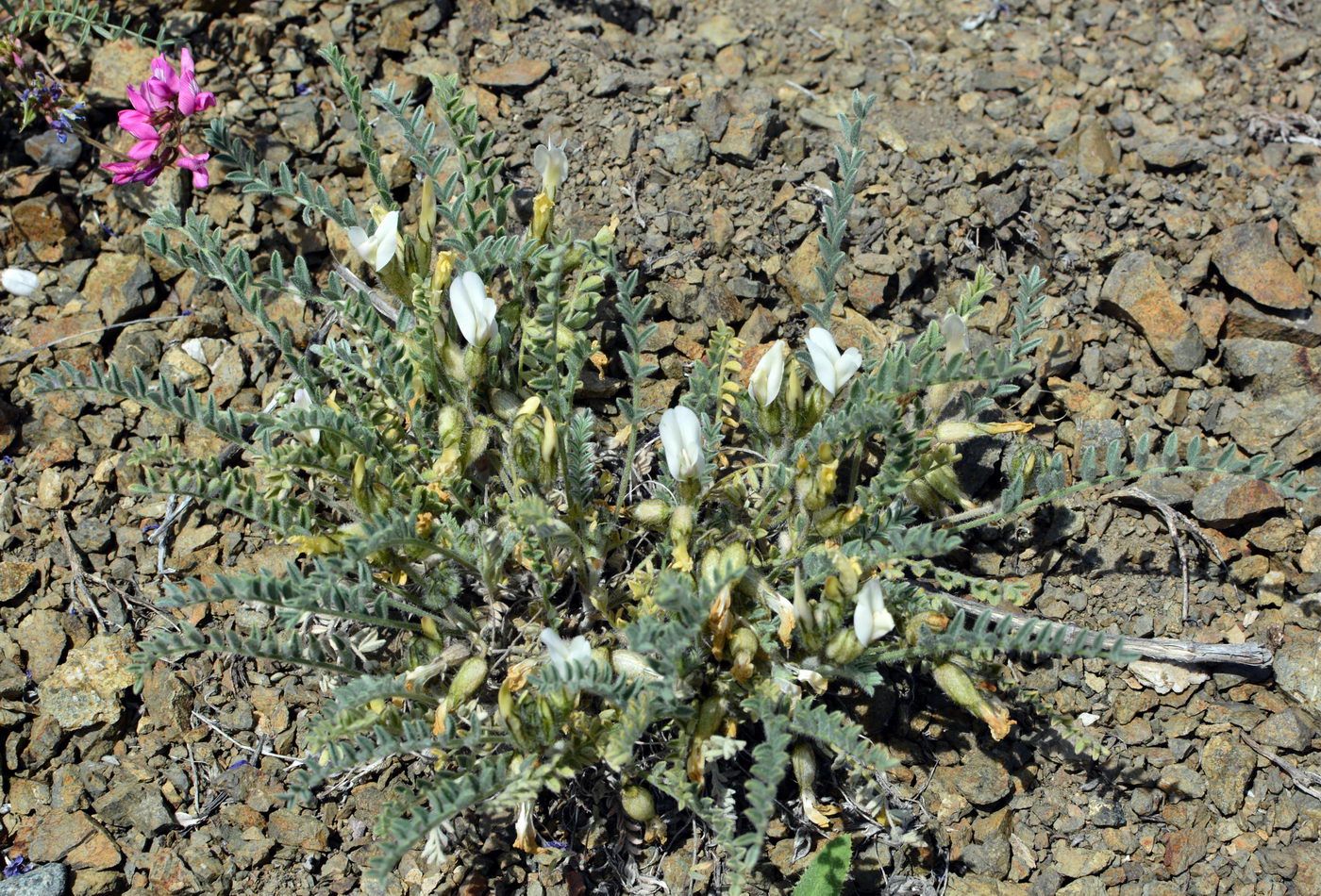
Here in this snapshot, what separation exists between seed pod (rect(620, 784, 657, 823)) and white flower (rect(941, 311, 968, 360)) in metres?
1.42

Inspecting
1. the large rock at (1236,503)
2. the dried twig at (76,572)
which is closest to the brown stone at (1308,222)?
the large rock at (1236,503)

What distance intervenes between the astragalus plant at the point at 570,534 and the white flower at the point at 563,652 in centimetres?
1

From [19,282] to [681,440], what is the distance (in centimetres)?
259

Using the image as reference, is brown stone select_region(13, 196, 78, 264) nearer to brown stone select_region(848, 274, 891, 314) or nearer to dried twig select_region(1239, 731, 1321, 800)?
brown stone select_region(848, 274, 891, 314)

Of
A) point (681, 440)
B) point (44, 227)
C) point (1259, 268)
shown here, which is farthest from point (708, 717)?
point (44, 227)

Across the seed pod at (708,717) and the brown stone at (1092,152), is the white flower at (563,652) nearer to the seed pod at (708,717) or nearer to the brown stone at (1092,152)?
the seed pod at (708,717)

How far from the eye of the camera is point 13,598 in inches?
137

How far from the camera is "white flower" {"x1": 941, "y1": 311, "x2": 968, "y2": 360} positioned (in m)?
3.03

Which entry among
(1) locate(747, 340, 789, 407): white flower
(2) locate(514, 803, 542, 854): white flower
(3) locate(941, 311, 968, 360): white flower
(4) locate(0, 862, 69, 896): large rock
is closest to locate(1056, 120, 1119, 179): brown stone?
(3) locate(941, 311, 968, 360): white flower

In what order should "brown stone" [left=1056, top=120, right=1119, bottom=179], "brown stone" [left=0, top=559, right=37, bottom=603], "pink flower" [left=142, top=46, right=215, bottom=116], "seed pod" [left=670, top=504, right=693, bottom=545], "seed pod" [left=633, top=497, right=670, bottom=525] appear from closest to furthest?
"seed pod" [left=670, top=504, right=693, bottom=545] → "seed pod" [left=633, top=497, right=670, bottom=525] → "brown stone" [left=0, top=559, right=37, bottom=603] → "pink flower" [left=142, top=46, right=215, bottom=116] → "brown stone" [left=1056, top=120, right=1119, bottom=179]

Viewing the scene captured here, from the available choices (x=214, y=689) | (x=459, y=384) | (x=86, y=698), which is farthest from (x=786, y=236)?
(x=86, y=698)

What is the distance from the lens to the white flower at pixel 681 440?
9.37 feet

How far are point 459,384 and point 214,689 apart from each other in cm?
123

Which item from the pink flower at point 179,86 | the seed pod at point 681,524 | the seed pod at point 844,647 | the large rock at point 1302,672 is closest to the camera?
the seed pod at point 844,647
